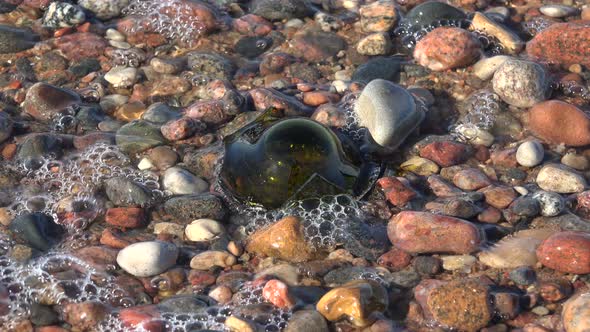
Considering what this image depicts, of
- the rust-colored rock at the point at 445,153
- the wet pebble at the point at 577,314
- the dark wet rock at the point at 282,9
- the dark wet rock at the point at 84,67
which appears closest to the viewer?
the wet pebble at the point at 577,314

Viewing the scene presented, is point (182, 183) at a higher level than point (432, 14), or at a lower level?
lower

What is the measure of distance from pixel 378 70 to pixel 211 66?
936mm

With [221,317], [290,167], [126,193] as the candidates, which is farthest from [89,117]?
[221,317]

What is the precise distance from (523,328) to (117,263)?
62.9 inches

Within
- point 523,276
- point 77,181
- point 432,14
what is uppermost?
point 432,14

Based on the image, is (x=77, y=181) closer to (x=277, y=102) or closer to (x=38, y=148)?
(x=38, y=148)

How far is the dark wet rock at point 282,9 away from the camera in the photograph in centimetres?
447

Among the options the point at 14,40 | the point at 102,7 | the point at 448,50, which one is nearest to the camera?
the point at 448,50

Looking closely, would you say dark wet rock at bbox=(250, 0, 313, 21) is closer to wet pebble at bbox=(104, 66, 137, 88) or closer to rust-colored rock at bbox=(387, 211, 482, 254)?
wet pebble at bbox=(104, 66, 137, 88)

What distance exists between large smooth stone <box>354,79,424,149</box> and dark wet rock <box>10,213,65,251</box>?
151cm

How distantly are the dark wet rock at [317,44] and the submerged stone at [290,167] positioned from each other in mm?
977

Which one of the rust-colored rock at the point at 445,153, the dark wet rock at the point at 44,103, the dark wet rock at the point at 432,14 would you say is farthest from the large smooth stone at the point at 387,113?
the dark wet rock at the point at 44,103

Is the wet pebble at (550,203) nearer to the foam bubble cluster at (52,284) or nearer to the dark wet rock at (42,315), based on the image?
the foam bubble cluster at (52,284)

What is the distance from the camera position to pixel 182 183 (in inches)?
131
